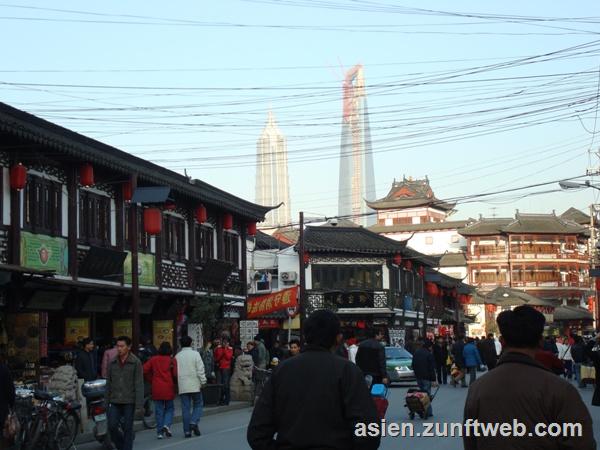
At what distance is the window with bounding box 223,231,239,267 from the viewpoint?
39.9 m

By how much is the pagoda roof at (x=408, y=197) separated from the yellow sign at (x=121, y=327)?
73.1m

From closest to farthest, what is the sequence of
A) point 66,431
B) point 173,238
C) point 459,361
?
point 66,431 → point 459,361 → point 173,238

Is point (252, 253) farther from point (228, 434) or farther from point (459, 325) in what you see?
point (228, 434)

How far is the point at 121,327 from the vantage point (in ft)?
103

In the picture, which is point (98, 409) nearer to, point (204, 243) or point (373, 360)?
point (373, 360)

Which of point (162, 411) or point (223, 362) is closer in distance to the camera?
point (162, 411)

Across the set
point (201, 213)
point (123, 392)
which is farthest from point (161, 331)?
point (123, 392)

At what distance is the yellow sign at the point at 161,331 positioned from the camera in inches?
1345

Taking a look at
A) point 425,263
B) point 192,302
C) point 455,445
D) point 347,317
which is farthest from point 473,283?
point 455,445

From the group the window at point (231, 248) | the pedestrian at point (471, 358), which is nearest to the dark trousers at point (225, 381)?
the pedestrian at point (471, 358)

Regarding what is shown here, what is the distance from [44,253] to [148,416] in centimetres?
534

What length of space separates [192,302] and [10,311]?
11.6 metres

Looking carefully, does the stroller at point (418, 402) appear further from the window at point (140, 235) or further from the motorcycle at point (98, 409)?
the window at point (140, 235)

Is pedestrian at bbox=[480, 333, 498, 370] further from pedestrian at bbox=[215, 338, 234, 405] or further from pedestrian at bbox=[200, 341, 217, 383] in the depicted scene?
pedestrian at bbox=[200, 341, 217, 383]
